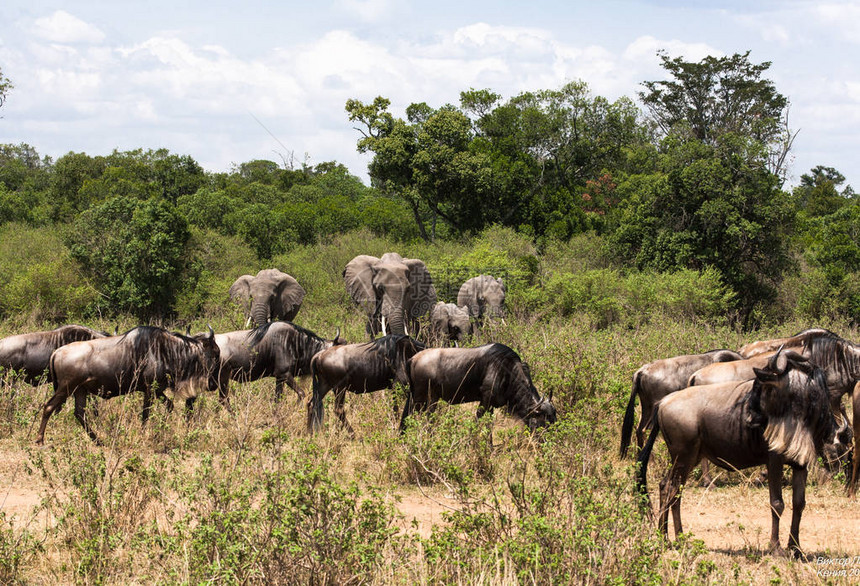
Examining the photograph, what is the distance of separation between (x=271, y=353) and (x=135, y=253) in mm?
11674

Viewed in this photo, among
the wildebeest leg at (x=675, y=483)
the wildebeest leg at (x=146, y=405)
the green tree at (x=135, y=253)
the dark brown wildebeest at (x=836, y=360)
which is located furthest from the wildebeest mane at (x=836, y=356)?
the green tree at (x=135, y=253)

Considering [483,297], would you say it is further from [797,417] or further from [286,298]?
[797,417]

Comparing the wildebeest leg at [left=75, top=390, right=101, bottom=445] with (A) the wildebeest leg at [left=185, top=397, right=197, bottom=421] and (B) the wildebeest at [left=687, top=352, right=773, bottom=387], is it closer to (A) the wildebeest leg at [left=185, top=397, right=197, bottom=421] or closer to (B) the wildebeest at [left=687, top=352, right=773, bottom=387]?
(A) the wildebeest leg at [left=185, top=397, right=197, bottom=421]

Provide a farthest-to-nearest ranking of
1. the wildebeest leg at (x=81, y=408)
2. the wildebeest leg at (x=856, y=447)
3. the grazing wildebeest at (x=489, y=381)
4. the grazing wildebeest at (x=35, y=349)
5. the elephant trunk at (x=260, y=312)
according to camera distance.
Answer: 1. the elephant trunk at (x=260, y=312)
2. the grazing wildebeest at (x=35, y=349)
3. the wildebeest leg at (x=81, y=408)
4. the grazing wildebeest at (x=489, y=381)
5. the wildebeest leg at (x=856, y=447)

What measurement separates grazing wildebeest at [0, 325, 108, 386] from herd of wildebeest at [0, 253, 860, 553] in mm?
15

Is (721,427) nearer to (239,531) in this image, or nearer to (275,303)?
(239,531)

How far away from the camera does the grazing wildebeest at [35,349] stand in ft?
33.5

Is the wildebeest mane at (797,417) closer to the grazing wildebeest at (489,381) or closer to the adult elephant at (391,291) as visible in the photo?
the grazing wildebeest at (489,381)

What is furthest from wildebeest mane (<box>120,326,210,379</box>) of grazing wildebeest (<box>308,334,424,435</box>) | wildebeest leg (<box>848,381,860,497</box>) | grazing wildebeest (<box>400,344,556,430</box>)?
wildebeest leg (<box>848,381,860,497</box>)

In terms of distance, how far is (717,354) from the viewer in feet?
27.5

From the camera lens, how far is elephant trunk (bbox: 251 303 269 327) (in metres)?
17.9

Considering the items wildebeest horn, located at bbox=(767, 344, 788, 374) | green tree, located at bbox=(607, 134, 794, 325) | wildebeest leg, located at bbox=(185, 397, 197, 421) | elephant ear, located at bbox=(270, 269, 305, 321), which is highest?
green tree, located at bbox=(607, 134, 794, 325)

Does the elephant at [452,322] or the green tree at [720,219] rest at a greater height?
the green tree at [720,219]

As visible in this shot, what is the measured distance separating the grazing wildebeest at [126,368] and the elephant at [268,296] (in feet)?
27.4
